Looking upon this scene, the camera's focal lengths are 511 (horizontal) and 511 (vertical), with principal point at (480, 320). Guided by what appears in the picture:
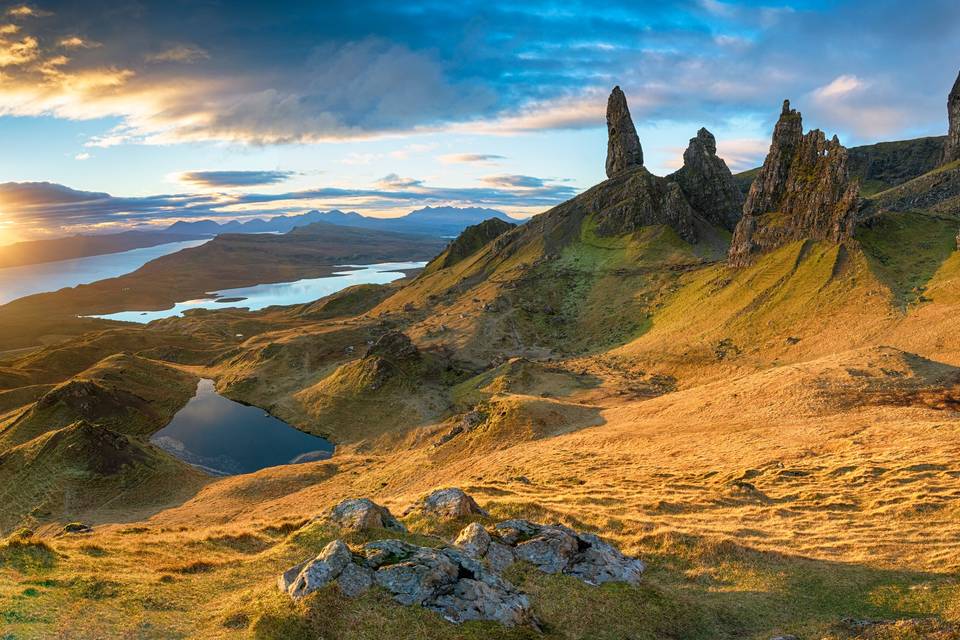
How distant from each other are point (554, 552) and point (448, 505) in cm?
779

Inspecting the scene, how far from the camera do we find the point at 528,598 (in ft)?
63.0

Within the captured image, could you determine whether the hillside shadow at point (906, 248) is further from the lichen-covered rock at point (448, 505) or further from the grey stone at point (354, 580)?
the grey stone at point (354, 580)

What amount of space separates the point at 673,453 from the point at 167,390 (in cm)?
10071

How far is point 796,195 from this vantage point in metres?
99.0

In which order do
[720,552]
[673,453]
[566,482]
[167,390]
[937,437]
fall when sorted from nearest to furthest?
[720,552], [937,437], [566,482], [673,453], [167,390]

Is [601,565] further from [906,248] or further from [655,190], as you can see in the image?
[655,190]

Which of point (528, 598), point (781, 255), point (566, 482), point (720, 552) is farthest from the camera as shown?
point (781, 255)

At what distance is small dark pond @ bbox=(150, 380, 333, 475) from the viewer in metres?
76.5

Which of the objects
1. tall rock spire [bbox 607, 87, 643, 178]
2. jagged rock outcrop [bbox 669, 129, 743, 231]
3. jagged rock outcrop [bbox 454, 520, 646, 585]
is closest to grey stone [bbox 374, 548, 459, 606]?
jagged rock outcrop [bbox 454, 520, 646, 585]

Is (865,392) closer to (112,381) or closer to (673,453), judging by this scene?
(673,453)

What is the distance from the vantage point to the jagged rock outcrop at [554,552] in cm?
2166

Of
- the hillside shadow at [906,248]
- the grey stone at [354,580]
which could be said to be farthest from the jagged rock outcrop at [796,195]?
the grey stone at [354,580]

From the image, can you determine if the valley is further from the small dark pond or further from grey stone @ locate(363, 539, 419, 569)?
the small dark pond

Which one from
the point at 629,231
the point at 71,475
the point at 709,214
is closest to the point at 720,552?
the point at 71,475
